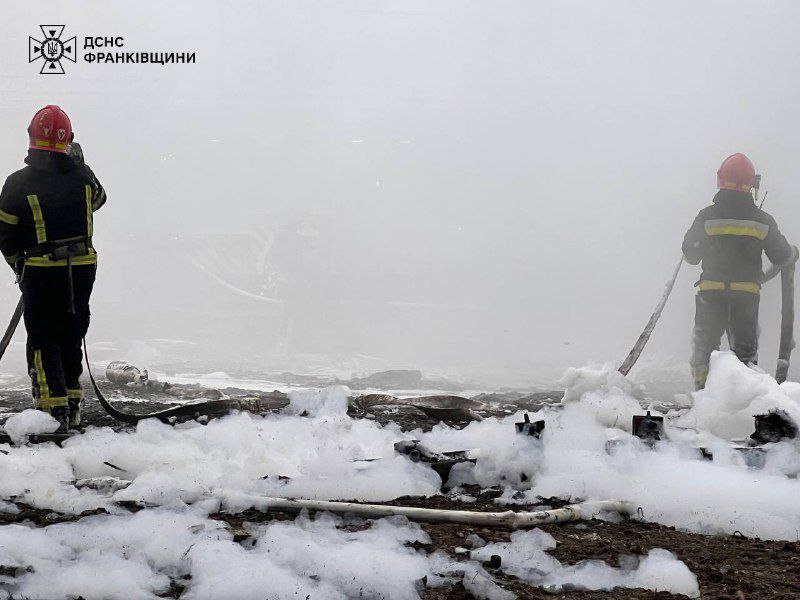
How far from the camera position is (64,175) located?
428 centimetres

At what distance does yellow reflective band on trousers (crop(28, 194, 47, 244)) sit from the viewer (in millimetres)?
4105

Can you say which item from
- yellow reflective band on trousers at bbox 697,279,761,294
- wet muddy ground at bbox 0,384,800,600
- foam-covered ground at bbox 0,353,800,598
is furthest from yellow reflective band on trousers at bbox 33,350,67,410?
yellow reflective band on trousers at bbox 697,279,761,294

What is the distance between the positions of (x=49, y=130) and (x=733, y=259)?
4.92 meters

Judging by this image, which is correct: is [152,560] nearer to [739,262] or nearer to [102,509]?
[102,509]

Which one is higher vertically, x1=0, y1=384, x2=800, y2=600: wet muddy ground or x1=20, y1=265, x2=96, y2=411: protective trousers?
x1=20, y1=265, x2=96, y2=411: protective trousers

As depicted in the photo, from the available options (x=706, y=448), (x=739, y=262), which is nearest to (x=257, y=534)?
(x=706, y=448)

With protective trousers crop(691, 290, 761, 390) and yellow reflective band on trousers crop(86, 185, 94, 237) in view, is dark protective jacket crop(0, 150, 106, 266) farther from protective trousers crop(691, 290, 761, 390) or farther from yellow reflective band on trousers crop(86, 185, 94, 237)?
protective trousers crop(691, 290, 761, 390)

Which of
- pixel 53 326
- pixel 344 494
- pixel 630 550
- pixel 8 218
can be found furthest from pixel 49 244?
pixel 630 550

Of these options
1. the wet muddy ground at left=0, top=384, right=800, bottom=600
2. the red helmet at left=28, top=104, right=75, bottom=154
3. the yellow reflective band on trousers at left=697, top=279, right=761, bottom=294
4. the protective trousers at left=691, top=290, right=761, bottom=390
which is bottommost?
the wet muddy ground at left=0, top=384, right=800, bottom=600

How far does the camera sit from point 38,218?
13.5 ft

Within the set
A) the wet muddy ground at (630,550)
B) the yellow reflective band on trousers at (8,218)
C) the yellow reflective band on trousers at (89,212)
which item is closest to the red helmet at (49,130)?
the yellow reflective band on trousers at (89,212)

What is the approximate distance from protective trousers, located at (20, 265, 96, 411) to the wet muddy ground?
191cm

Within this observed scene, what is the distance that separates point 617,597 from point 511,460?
52.0 inches

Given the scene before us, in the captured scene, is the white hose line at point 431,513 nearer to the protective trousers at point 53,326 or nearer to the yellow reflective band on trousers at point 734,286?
the protective trousers at point 53,326
